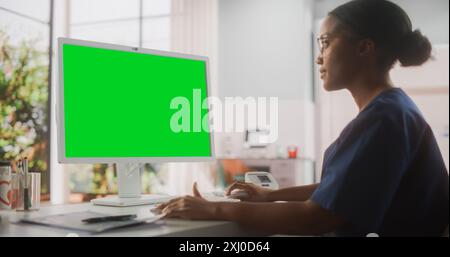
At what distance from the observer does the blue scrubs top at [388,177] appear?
921 millimetres

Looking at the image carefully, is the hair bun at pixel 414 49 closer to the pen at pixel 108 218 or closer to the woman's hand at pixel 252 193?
the woman's hand at pixel 252 193

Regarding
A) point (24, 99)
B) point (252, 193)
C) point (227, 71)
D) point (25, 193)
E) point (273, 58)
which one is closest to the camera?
point (25, 193)

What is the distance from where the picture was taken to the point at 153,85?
1.35 m

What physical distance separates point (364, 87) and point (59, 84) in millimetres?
755

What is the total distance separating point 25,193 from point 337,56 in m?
0.87

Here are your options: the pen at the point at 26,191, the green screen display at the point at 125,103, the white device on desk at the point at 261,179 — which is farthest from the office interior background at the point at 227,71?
the pen at the point at 26,191

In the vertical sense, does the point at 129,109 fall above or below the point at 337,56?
below

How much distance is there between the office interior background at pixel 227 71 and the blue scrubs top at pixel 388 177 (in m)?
3.12

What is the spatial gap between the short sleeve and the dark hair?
9.4 inches

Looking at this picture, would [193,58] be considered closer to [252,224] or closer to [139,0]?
[252,224]

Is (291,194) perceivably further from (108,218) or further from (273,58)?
(273,58)

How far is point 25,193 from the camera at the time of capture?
123cm

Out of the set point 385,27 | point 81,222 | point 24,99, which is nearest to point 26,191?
point 81,222
